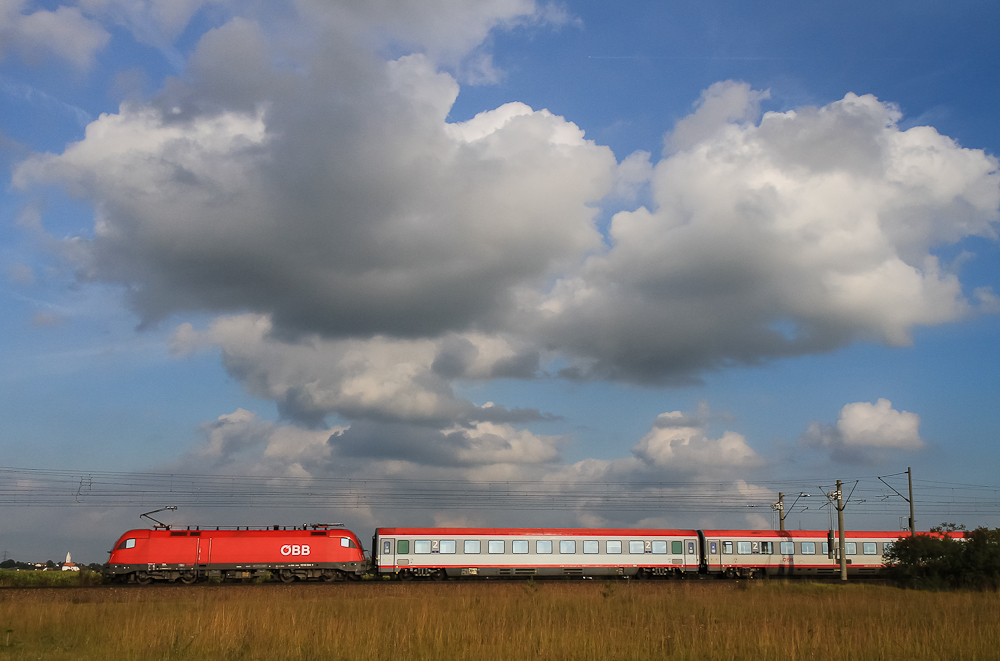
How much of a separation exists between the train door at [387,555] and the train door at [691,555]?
20125 millimetres

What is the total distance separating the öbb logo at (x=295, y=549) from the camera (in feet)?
147

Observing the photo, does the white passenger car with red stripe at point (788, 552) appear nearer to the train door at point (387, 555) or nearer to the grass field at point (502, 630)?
the train door at point (387, 555)

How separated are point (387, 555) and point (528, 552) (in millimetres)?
9169

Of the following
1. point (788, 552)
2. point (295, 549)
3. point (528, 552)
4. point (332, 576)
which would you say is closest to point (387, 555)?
point (332, 576)

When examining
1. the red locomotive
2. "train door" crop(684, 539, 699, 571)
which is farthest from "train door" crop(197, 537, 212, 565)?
"train door" crop(684, 539, 699, 571)

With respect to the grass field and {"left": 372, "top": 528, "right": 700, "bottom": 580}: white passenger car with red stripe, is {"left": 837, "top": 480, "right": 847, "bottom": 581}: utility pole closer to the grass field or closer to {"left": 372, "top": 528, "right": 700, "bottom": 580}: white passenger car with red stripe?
{"left": 372, "top": 528, "right": 700, "bottom": 580}: white passenger car with red stripe

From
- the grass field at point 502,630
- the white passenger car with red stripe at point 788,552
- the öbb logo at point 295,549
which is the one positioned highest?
the grass field at point 502,630

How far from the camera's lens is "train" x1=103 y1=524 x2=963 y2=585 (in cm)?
Result: 4406

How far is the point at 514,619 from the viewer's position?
19.6 m

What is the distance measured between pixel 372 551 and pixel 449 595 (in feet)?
69.7

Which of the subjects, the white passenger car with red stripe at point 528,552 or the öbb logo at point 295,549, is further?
the white passenger car with red stripe at point 528,552

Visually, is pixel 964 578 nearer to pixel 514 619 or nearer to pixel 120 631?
pixel 514 619

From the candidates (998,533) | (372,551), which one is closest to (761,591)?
(998,533)

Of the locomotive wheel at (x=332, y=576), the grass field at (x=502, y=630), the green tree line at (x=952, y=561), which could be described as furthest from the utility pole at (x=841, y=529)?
the locomotive wheel at (x=332, y=576)
